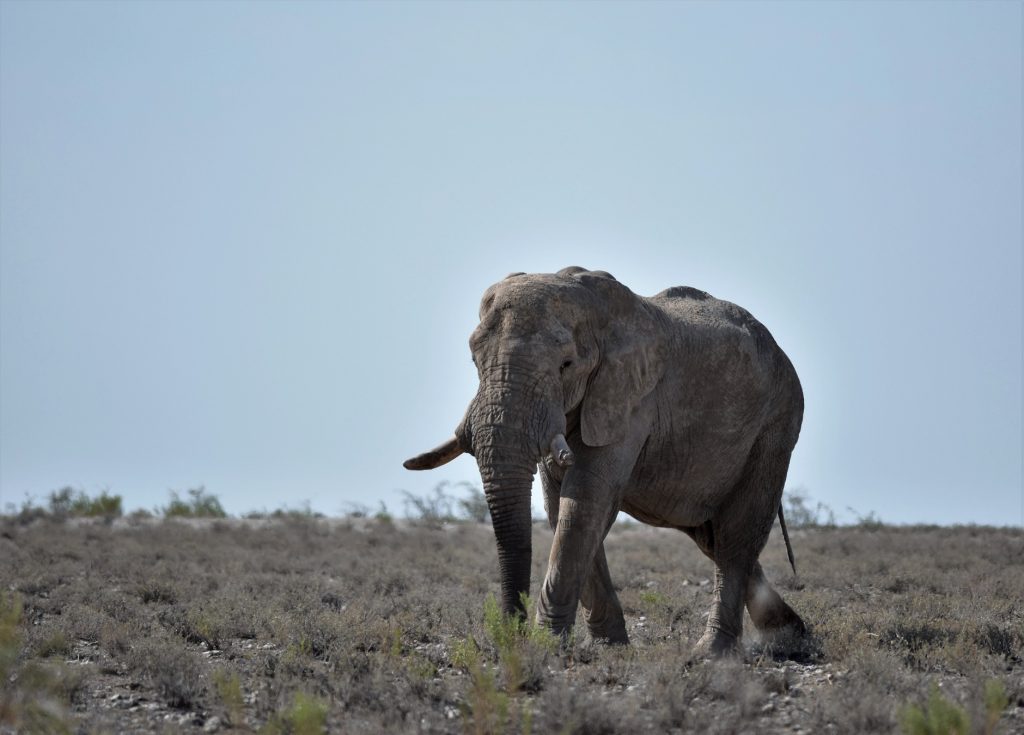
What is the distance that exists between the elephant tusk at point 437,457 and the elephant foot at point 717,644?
2312 millimetres

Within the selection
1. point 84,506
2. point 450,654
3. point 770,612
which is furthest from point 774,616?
point 84,506

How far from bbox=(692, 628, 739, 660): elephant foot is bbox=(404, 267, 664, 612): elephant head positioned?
1782mm

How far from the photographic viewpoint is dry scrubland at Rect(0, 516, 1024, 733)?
6.66 metres

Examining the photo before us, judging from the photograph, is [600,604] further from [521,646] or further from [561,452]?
[521,646]

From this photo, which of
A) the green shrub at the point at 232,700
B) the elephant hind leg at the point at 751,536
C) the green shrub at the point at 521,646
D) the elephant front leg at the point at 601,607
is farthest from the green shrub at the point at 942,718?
the elephant hind leg at the point at 751,536

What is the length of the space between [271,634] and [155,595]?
3.70m

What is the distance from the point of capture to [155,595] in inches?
534

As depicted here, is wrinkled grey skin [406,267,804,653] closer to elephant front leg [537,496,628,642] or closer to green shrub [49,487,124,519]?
elephant front leg [537,496,628,642]

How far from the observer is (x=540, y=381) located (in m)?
8.58

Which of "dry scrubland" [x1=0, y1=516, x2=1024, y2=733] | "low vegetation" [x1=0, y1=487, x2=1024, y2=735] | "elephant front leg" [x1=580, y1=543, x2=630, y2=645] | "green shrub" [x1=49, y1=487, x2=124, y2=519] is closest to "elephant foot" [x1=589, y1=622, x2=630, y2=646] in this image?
"elephant front leg" [x1=580, y1=543, x2=630, y2=645]


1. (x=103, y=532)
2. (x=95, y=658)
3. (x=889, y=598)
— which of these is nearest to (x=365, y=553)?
(x=103, y=532)

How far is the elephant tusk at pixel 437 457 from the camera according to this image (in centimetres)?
923

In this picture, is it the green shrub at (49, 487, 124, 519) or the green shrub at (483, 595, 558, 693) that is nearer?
the green shrub at (483, 595, 558, 693)

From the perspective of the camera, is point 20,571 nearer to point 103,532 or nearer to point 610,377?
point 103,532
